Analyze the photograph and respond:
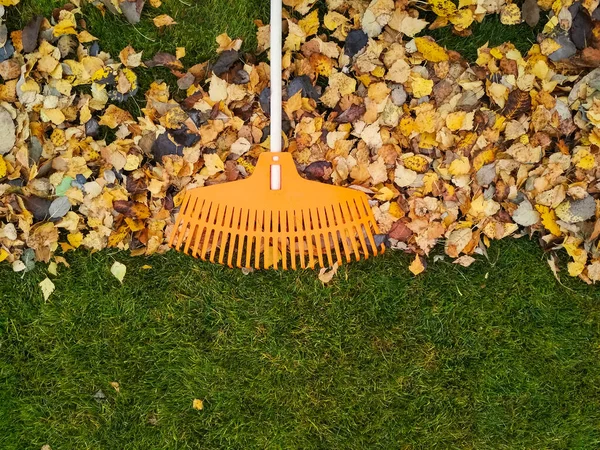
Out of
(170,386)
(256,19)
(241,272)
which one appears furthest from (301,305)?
(256,19)

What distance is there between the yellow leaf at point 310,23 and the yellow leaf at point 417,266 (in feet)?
2.98

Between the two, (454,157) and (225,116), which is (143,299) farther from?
(454,157)

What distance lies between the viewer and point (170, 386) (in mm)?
2057

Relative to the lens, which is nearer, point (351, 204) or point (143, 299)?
point (351, 204)

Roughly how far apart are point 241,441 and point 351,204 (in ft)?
3.16

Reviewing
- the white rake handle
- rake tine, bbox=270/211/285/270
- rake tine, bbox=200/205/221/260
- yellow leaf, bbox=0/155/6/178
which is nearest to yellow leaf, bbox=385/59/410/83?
the white rake handle

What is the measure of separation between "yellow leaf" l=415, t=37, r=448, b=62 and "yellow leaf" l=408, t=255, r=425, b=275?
0.72 metres

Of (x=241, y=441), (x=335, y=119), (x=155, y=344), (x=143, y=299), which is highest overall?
(x=335, y=119)

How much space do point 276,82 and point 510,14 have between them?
0.91 meters

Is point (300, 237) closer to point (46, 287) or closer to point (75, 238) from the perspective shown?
point (75, 238)

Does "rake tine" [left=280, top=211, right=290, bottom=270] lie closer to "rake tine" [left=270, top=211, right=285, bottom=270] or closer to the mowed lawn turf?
"rake tine" [left=270, top=211, right=285, bottom=270]

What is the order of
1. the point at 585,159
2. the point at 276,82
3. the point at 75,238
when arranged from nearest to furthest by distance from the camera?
the point at 276,82
the point at 585,159
the point at 75,238

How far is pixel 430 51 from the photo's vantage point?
6.58 feet

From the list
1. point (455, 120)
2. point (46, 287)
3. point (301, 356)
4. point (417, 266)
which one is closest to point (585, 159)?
point (455, 120)
